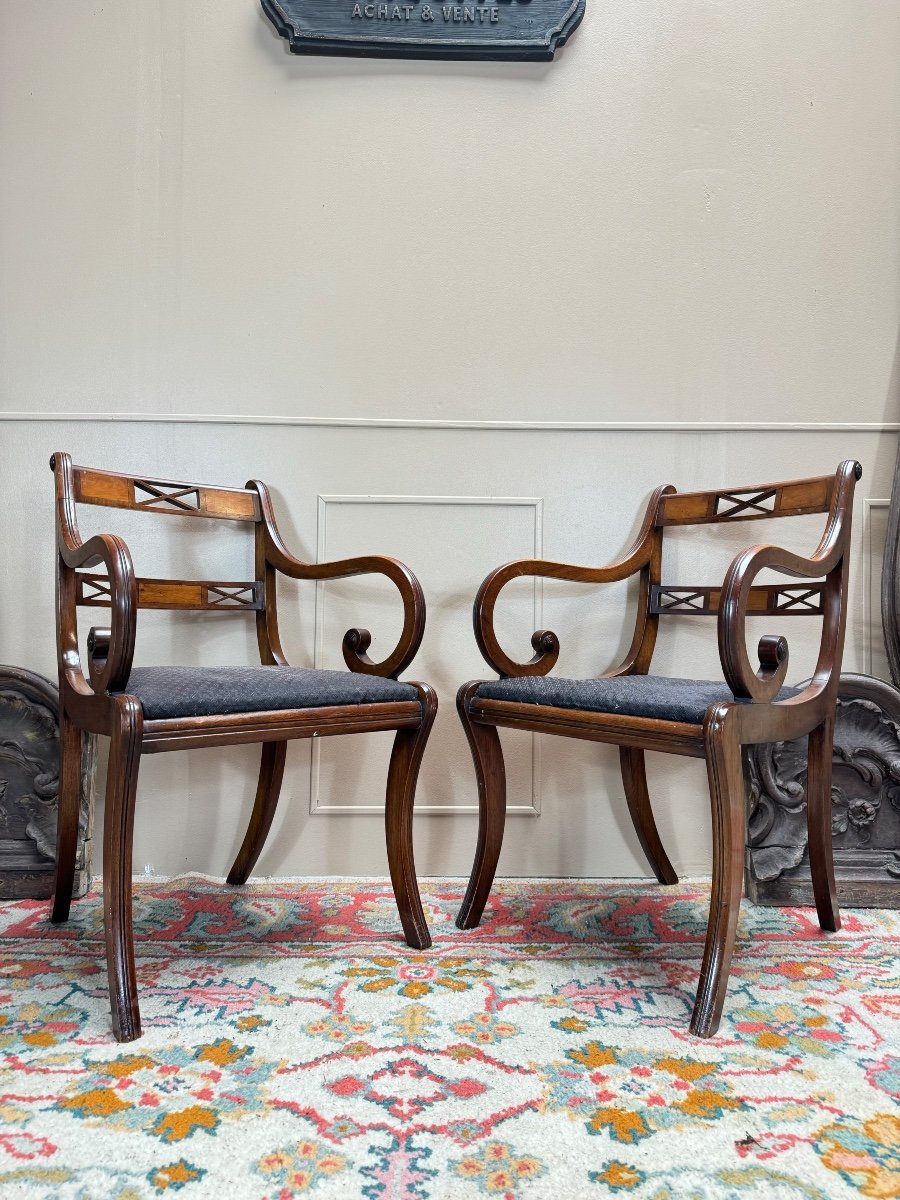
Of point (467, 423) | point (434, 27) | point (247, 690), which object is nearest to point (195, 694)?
point (247, 690)

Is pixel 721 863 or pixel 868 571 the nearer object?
pixel 721 863

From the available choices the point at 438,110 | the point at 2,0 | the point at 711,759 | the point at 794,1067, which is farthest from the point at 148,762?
the point at 2,0

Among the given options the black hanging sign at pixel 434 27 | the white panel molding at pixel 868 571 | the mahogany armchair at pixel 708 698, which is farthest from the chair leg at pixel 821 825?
the black hanging sign at pixel 434 27

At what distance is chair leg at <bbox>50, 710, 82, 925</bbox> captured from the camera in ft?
5.28

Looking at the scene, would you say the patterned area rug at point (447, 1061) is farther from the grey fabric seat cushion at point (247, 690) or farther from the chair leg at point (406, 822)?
the grey fabric seat cushion at point (247, 690)

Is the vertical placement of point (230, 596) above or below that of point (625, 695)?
above

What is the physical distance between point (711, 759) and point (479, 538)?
0.93 metres

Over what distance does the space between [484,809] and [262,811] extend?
533 millimetres

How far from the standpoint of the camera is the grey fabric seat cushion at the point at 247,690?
1.25 meters

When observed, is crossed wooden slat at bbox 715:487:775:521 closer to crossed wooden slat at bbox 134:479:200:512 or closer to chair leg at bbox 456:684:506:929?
chair leg at bbox 456:684:506:929

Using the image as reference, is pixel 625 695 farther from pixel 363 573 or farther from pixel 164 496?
pixel 164 496

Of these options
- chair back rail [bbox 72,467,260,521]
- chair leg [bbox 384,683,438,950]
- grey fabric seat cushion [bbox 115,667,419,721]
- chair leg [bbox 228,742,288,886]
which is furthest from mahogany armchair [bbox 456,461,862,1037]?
chair back rail [bbox 72,467,260,521]

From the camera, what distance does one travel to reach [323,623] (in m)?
1.99

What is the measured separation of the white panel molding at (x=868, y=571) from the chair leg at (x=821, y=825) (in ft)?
1.63
